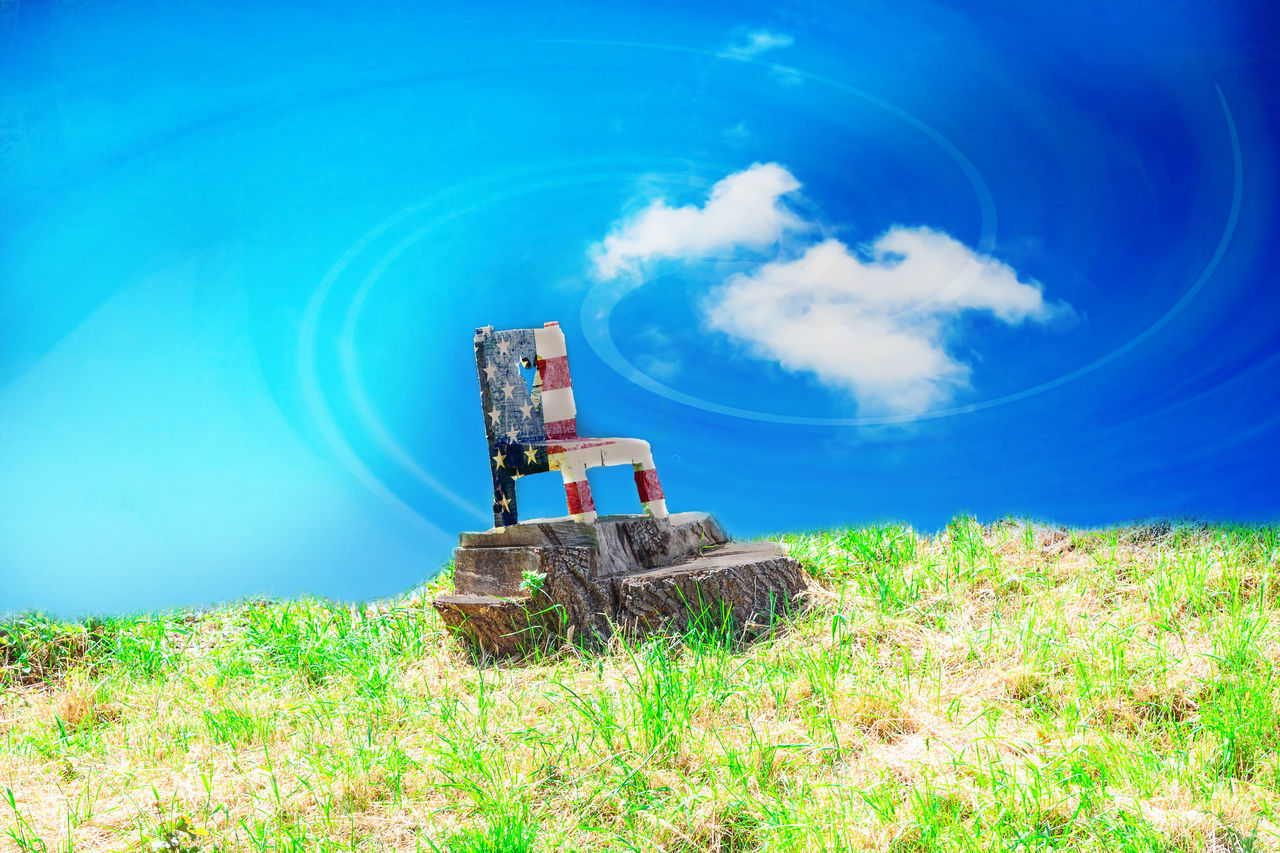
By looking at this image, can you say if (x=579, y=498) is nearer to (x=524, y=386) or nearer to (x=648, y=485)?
(x=648, y=485)

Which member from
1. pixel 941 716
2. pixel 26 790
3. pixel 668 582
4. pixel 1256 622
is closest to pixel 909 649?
pixel 941 716

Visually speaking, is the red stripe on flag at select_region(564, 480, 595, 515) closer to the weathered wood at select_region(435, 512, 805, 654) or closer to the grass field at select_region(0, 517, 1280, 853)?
the weathered wood at select_region(435, 512, 805, 654)

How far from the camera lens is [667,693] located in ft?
11.1

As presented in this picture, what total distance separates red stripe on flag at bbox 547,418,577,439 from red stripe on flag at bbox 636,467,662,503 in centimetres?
44

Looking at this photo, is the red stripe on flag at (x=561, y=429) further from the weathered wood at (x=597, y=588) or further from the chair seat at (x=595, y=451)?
the weathered wood at (x=597, y=588)

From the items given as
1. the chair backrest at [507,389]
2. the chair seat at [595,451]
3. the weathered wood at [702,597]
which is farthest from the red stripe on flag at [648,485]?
the chair backrest at [507,389]

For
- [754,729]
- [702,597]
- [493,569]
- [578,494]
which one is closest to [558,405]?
[578,494]

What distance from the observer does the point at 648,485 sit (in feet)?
15.9

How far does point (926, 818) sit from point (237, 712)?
3062 mm

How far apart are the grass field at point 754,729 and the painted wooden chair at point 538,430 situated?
87 centimetres

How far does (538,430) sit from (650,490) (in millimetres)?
709

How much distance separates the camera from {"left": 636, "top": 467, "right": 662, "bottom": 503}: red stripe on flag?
483cm

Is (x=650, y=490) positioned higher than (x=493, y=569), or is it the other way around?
(x=650, y=490)

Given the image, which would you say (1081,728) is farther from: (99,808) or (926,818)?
(99,808)
